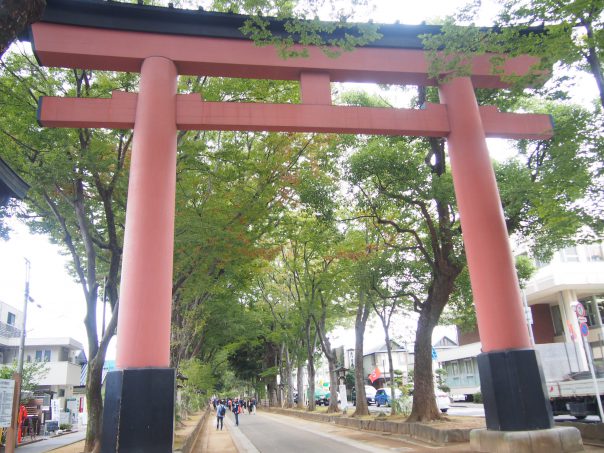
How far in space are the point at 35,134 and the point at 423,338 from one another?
12697mm

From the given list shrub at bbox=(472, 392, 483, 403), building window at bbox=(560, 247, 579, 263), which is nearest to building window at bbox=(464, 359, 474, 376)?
shrub at bbox=(472, 392, 483, 403)

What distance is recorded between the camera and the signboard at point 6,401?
7398 mm

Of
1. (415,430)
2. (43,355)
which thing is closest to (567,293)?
(415,430)

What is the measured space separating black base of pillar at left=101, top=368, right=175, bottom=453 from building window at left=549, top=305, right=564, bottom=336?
30.9m

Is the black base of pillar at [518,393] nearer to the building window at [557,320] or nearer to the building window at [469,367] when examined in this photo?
the building window at [557,320]

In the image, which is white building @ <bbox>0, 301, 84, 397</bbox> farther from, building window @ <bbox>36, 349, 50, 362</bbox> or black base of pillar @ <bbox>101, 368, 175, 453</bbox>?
black base of pillar @ <bbox>101, 368, 175, 453</bbox>

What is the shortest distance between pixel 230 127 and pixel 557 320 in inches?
1213

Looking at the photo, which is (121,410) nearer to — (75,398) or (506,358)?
(506,358)

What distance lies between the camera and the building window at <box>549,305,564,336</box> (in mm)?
31203

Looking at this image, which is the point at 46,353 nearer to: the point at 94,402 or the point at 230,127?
the point at 94,402

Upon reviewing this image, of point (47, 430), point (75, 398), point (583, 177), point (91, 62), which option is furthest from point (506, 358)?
point (75, 398)

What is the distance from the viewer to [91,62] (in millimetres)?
8883

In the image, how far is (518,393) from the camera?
8.03m

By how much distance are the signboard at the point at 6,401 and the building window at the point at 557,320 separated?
32438mm
